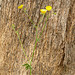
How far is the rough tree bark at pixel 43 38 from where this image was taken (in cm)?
84

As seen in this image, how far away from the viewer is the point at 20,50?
90 centimetres

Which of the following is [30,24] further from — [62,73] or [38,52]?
[62,73]

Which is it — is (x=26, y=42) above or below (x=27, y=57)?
above

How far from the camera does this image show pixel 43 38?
866 millimetres

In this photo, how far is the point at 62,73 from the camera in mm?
→ 904

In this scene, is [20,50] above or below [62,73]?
above

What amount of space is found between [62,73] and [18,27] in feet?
1.59

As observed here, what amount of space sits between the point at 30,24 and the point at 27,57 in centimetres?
25

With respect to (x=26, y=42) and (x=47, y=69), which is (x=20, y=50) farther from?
(x=47, y=69)

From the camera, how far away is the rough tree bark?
837 mm

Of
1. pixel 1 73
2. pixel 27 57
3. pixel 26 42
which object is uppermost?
pixel 26 42

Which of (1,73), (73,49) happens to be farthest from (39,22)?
(1,73)

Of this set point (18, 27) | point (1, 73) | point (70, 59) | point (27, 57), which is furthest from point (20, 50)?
point (70, 59)

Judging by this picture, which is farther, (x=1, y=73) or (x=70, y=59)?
(x=1, y=73)
